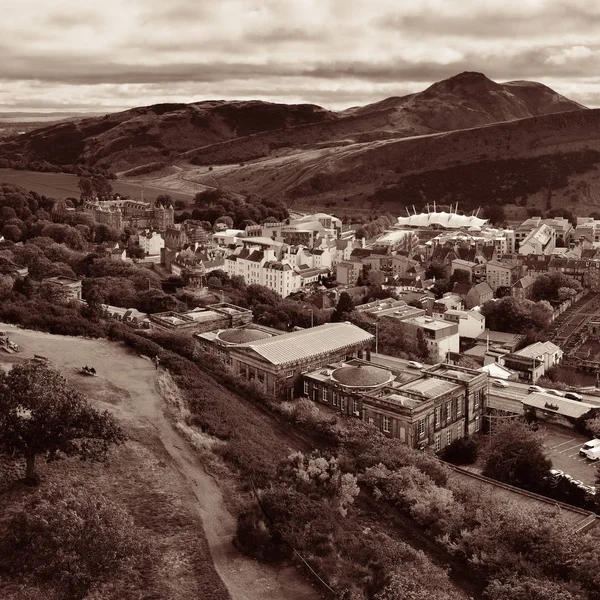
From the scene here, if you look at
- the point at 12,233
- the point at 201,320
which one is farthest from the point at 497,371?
the point at 12,233

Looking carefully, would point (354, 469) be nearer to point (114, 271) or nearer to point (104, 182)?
point (114, 271)

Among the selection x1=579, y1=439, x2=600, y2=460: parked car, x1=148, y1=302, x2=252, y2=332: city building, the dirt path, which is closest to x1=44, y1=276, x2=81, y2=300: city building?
x1=148, y1=302, x2=252, y2=332: city building

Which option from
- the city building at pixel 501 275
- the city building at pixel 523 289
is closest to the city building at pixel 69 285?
the city building at pixel 523 289

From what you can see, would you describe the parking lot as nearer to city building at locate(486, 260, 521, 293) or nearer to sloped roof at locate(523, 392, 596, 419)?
sloped roof at locate(523, 392, 596, 419)

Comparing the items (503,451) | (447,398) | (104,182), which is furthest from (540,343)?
(104,182)

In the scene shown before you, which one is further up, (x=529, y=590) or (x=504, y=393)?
(x=529, y=590)

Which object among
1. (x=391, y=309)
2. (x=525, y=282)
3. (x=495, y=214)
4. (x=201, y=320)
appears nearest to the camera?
(x=201, y=320)

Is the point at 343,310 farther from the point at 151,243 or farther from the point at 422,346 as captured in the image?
the point at 151,243
